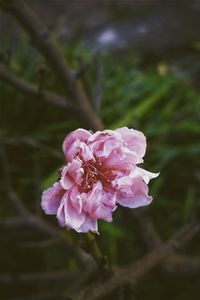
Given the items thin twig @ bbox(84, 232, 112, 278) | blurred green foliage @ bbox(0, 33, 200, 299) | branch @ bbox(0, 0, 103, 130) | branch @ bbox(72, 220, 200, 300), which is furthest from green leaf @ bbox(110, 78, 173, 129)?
thin twig @ bbox(84, 232, 112, 278)

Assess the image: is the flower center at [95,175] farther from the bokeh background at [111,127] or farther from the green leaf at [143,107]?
the green leaf at [143,107]

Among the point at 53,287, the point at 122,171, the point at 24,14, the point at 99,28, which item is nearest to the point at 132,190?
the point at 122,171

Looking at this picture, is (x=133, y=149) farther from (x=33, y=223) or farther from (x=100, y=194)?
(x=33, y=223)

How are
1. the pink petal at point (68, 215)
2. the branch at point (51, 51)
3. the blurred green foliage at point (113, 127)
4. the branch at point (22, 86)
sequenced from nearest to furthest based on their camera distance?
the pink petal at point (68, 215) < the branch at point (51, 51) < the branch at point (22, 86) < the blurred green foliage at point (113, 127)

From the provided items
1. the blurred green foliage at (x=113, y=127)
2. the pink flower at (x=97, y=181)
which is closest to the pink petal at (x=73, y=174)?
the pink flower at (x=97, y=181)

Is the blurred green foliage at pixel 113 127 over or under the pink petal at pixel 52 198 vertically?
over

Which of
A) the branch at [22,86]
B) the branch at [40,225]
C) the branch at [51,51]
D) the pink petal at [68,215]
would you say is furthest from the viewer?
the branch at [40,225]

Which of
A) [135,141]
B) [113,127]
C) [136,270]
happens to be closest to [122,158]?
[135,141]
